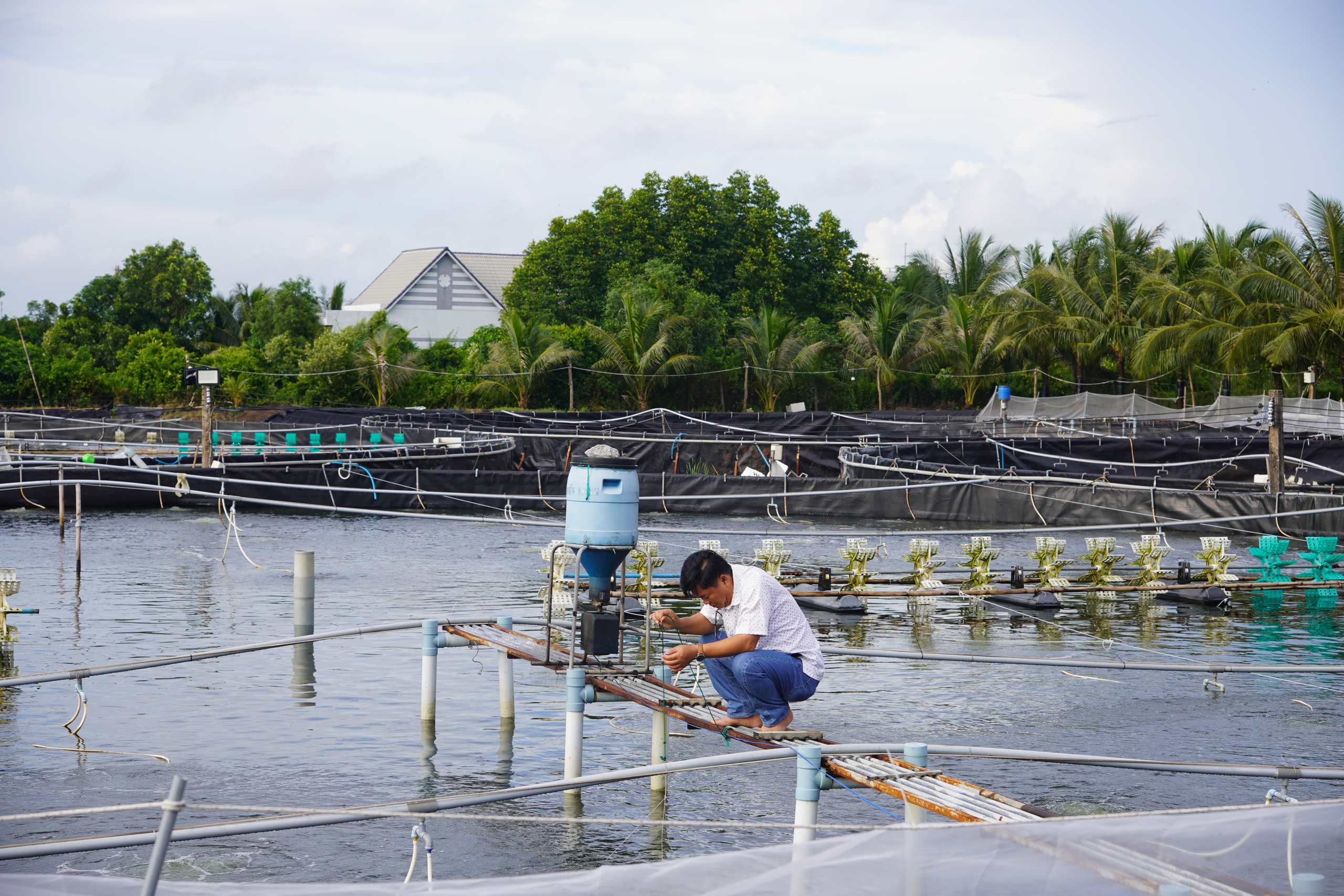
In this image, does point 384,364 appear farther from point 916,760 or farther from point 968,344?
point 916,760

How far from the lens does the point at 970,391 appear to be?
170ft

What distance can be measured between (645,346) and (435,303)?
62.4 ft

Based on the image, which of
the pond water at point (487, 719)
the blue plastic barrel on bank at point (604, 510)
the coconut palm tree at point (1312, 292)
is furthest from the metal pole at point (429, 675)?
the coconut palm tree at point (1312, 292)

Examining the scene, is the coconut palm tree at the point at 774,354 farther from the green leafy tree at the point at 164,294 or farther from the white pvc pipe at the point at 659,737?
the white pvc pipe at the point at 659,737

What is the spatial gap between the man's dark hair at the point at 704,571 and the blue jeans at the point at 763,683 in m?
0.44

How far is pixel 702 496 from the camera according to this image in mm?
26312

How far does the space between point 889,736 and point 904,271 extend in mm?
51896

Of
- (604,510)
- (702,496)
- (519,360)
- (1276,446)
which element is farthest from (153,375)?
(604,510)

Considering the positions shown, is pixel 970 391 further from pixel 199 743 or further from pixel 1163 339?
pixel 199 743

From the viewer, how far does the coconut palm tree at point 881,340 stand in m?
52.3

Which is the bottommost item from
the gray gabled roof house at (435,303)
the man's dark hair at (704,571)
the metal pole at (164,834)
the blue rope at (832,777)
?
the blue rope at (832,777)

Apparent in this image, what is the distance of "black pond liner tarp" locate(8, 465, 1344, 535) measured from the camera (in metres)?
27.0

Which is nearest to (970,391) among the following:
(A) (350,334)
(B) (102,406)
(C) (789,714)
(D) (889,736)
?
(A) (350,334)

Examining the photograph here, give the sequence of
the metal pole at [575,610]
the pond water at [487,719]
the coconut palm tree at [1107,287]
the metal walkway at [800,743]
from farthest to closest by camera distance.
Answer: the coconut palm tree at [1107,287] < the metal pole at [575,610] < the pond water at [487,719] < the metal walkway at [800,743]
